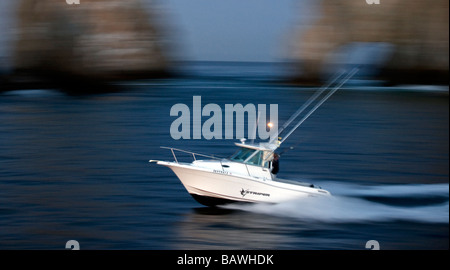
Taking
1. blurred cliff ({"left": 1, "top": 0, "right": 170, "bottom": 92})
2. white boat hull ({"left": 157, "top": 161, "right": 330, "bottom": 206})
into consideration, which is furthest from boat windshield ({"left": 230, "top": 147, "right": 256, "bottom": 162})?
blurred cliff ({"left": 1, "top": 0, "right": 170, "bottom": 92})

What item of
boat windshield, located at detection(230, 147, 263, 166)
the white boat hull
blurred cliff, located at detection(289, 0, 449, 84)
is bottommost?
the white boat hull

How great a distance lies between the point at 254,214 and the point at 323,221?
1.87 metres

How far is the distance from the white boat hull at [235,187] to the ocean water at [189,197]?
0.92 feet

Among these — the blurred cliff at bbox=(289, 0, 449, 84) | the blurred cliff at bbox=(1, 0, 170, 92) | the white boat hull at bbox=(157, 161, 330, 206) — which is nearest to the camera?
the white boat hull at bbox=(157, 161, 330, 206)

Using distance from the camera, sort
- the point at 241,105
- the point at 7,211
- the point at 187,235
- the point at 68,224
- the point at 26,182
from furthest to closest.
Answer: the point at 241,105
the point at 26,182
the point at 7,211
the point at 68,224
the point at 187,235

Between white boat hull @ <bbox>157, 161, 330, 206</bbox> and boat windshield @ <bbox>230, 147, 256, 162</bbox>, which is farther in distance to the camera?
boat windshield @ <bbox>230, 147, 256, 162</bbox>

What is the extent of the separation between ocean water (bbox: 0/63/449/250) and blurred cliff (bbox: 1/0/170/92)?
30.8 meters

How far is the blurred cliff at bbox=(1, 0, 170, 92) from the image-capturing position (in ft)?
258

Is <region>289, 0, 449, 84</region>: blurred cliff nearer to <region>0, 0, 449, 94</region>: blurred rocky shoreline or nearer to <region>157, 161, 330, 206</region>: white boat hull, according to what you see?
<region>0, 0, 449, 94</region>: blurred rocky shoreline

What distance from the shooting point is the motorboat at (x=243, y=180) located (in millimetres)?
17953
